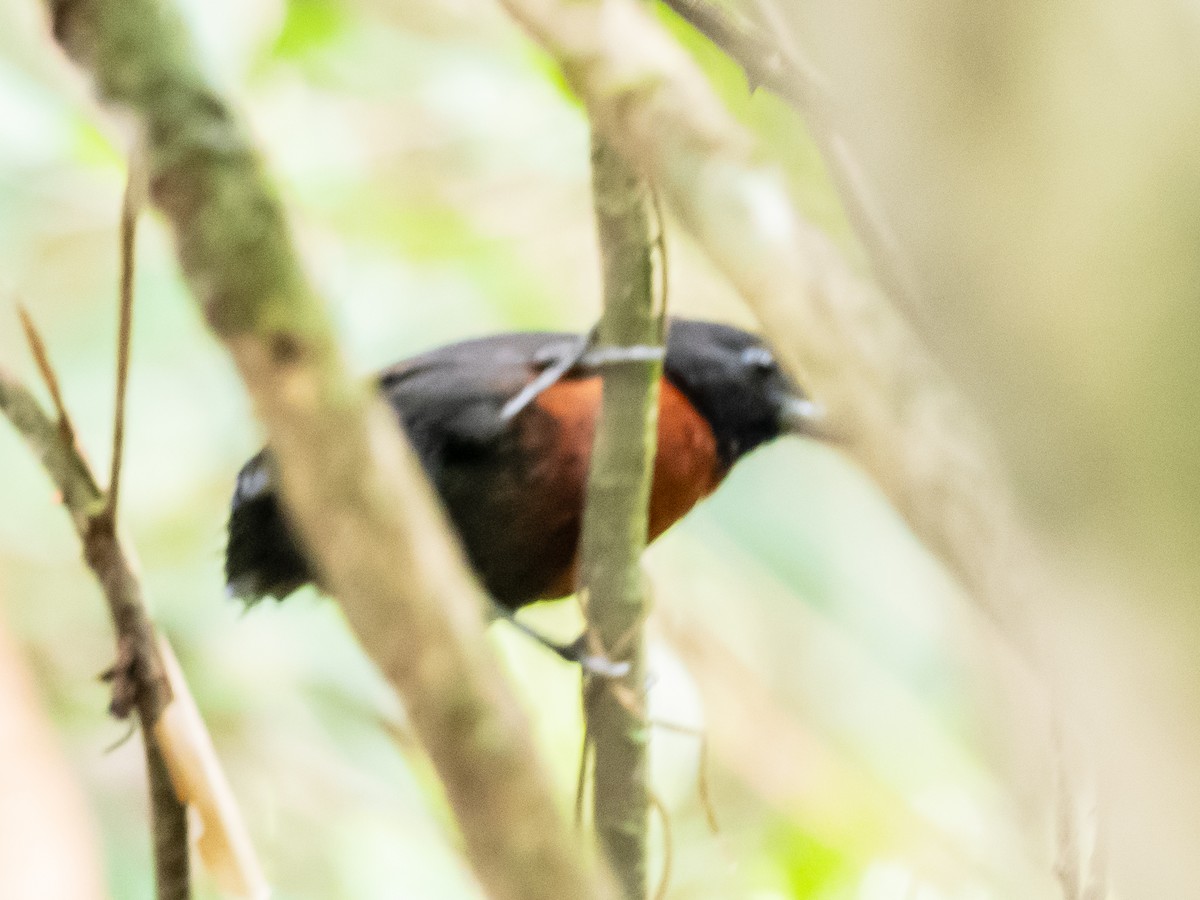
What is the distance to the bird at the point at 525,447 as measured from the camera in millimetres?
547

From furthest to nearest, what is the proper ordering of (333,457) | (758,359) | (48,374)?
(758,359) → (48,374) → (333,457)

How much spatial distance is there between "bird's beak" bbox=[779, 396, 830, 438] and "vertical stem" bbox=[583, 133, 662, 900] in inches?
3.3

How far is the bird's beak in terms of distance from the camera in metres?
0.56

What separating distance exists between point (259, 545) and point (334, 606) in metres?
0.05

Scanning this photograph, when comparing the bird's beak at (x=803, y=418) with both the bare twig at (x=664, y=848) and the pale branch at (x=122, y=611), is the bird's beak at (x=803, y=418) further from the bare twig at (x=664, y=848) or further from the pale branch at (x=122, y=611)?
the pale branch at (x=122, y=611)

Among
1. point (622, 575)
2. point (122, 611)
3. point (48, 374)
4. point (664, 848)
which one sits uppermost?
point (48, 374)

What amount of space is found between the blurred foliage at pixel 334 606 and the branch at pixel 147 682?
0.06ft

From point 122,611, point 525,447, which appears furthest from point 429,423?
point 122,611

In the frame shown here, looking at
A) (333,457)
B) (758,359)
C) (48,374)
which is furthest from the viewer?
(758,359)

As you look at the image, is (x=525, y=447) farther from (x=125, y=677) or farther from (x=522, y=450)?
(x=125, y=677)

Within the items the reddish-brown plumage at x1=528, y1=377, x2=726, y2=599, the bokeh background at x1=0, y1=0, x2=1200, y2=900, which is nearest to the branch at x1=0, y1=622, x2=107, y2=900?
the bokeh background at x1=0, y1=0, x2=1200, y2=900

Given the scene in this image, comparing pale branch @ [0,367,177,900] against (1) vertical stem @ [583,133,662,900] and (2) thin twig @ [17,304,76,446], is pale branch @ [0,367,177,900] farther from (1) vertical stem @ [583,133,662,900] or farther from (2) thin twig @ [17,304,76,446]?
(1) vertical stem @ [583,133,662,900]

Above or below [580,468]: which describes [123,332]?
above

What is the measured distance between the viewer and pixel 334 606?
0.52 metres
